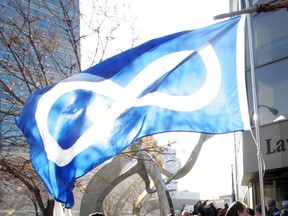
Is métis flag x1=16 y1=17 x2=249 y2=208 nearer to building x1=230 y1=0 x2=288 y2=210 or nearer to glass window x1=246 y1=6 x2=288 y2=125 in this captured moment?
building x1=230 y1=0 x2=288 y2=210

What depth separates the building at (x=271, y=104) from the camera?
575 inches

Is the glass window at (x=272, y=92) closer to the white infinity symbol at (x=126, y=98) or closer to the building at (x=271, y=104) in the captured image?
the building at (x=271, y=104)

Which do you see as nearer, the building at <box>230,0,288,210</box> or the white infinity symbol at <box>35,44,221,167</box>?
the white infinity symbol at <box>35,44,221,167</box>

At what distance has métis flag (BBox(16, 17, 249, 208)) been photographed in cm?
592

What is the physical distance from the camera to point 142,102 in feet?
20.4

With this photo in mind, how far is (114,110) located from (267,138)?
935 cm

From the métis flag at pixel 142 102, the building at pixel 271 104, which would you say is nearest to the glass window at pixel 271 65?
the building at pixel 271 104

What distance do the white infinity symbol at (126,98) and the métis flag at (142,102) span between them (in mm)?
11

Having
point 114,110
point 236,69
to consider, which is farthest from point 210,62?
point 114,110

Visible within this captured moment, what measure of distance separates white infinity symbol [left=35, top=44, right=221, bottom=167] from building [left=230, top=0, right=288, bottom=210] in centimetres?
866

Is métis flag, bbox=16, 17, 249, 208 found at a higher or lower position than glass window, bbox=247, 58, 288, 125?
lower

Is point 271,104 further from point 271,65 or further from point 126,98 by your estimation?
point 126,98

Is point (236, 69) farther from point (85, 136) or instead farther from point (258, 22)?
point (258, 22)

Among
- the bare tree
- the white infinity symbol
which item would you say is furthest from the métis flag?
the bare tree
